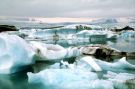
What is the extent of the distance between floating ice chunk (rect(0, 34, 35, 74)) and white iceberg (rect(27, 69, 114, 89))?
0.95 meters

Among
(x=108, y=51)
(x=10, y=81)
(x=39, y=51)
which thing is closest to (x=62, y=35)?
(x=108, y=51)

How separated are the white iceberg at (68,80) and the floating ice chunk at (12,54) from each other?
0.95 meters

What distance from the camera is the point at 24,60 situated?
17.7 ft

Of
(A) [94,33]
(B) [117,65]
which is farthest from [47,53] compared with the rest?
(A) [94,33]

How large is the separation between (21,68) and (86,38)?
11.4m

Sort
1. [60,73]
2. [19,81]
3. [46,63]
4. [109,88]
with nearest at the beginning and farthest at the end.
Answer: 1. [109,88]
2. [60,73]
3. [19,81]
4. [46,63]

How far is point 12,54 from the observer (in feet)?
17.1

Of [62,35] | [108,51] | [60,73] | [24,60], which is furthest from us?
[62,35]

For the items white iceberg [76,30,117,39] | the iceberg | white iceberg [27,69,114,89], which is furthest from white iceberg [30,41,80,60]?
white iceberg [76,30,117,39]

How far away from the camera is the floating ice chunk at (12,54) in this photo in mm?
5117

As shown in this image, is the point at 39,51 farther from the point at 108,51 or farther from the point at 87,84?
the point at 87,84

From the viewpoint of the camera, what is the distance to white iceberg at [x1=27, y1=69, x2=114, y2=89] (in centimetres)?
379

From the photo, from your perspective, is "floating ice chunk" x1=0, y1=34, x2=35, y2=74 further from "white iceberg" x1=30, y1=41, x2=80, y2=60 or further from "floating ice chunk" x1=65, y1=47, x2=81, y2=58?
"floating ice chunk" x1=65, y1=47, x2=81, y2=58

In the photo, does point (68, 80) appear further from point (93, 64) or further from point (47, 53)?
point (47, 53)
